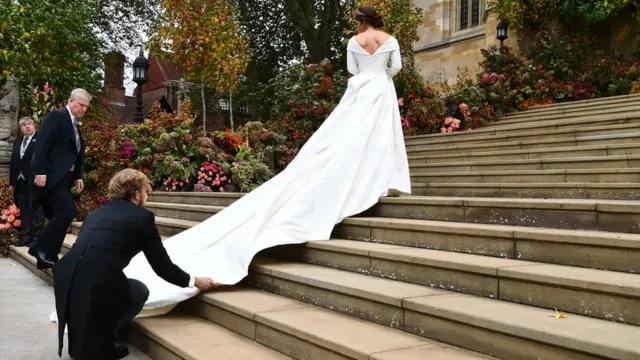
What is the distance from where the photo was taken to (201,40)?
1413 cm

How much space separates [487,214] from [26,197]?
6.70 meters

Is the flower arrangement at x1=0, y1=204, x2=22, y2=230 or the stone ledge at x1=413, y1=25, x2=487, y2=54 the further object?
the stone ledge at x1=413, y1=25, x2=487, y2=54

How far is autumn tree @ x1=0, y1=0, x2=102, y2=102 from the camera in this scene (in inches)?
502

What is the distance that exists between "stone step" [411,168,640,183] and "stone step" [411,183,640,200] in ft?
1.78

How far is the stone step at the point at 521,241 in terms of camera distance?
10.3 feet

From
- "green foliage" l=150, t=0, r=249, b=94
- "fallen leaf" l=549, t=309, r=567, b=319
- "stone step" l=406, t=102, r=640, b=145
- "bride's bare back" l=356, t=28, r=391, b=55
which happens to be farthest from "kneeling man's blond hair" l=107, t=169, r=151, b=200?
"green foliage" l=150, t=0, r=249, b=94

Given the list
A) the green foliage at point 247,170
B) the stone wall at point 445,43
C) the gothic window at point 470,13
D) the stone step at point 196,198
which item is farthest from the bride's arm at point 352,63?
the gothic window at point 470,13

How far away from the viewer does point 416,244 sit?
4.34 metres

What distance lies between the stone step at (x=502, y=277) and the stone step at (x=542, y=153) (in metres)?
3.62

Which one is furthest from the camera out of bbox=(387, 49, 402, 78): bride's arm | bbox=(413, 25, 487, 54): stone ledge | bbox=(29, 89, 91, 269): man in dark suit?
bbox=(413, 25, 487, 54): stone ledge

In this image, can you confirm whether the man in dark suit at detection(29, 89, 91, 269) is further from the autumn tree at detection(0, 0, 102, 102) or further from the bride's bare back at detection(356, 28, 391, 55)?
the autumn tree at detection(0, 0, 102, 102)

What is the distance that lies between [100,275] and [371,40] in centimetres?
366

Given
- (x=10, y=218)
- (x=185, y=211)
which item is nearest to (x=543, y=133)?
(x=185, y=211)

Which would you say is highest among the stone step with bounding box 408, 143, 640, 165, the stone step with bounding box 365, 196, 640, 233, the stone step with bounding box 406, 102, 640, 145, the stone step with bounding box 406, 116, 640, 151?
the stone step with bounding box 406, 102, 640, 145
